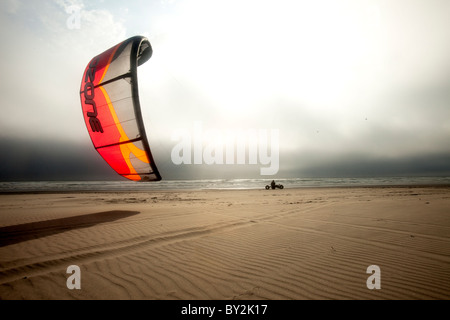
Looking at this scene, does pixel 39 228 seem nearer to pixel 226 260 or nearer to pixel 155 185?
pixel 226 260

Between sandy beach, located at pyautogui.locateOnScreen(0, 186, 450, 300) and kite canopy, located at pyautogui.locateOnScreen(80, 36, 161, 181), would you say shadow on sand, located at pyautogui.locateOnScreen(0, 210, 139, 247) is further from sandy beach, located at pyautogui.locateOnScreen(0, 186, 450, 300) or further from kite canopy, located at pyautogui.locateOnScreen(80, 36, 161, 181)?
kite canopy, located at pyautogui.locateOnScreen(80, 36, 161, 181)

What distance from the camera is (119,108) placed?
6.48 metres

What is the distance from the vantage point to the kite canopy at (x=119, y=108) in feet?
20.4

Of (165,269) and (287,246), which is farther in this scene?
(287,246)

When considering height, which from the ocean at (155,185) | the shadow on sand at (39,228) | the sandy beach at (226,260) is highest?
the sandy beach at (226,260)

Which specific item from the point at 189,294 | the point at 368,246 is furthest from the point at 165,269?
the point at 368,246

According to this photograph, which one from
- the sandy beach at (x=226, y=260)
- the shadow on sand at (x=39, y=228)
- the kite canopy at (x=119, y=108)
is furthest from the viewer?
the kite canopy at (x=119, y=108)

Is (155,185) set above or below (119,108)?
below

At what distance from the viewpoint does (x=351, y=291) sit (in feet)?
7.97

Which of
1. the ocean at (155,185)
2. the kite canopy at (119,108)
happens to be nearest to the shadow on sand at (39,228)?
the kite canopy at (119,108)

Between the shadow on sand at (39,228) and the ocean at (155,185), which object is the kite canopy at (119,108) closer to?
the shadow on sand at (39,228)

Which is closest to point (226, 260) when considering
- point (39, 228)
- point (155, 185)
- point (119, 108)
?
point (39, 228)
